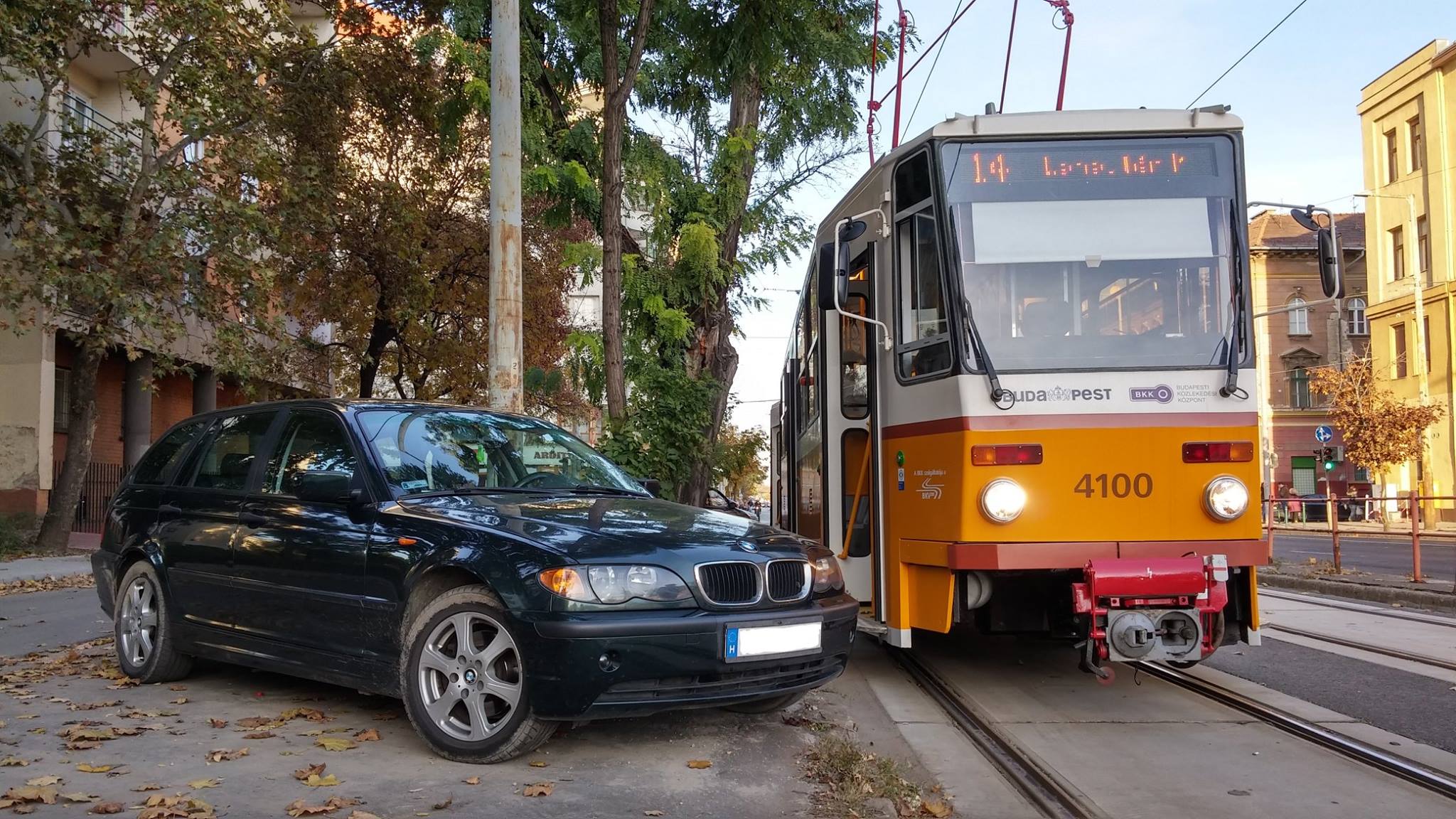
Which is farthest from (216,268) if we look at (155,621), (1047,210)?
(1047,210)

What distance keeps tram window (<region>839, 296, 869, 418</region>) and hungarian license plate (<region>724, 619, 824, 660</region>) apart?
2.60 metres

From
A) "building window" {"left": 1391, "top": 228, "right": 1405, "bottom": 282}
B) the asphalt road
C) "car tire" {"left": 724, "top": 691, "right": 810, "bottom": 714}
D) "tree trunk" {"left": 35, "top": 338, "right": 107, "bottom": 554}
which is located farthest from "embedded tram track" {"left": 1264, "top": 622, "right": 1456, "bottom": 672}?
"building window" {"left": 1391, "top": 228, "right": 1405, "bottom": 282}

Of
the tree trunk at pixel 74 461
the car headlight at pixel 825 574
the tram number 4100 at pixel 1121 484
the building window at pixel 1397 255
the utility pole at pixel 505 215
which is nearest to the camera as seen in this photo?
the car headlight at pixel 825 574

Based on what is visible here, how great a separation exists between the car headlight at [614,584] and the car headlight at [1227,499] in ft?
10.2

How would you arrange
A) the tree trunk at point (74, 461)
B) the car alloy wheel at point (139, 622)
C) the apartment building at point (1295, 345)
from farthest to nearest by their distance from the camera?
the apartment building at point (1295, 345) → the tree trunk at point (74, 461) → the car alloy wheel at point (139, 622)

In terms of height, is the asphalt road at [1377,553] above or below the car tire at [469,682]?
below

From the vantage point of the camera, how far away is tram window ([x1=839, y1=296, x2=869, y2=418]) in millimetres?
7820

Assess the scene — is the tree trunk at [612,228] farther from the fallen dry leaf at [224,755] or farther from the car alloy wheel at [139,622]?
the fallen dry leaf at [224,755]

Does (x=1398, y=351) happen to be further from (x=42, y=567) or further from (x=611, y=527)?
(x=611, y=527)

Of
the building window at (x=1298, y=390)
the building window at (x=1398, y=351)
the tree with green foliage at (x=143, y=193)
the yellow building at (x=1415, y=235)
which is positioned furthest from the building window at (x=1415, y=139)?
the tree with green foliage at (x=143, y=193)

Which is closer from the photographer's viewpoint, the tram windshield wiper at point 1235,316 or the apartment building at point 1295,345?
the tram windshield wiper at point 1235,316

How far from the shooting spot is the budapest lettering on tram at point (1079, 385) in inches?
250

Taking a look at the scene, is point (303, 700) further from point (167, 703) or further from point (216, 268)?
point (216, 268)

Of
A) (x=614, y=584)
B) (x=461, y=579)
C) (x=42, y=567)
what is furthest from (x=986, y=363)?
(x=42, y=567)
